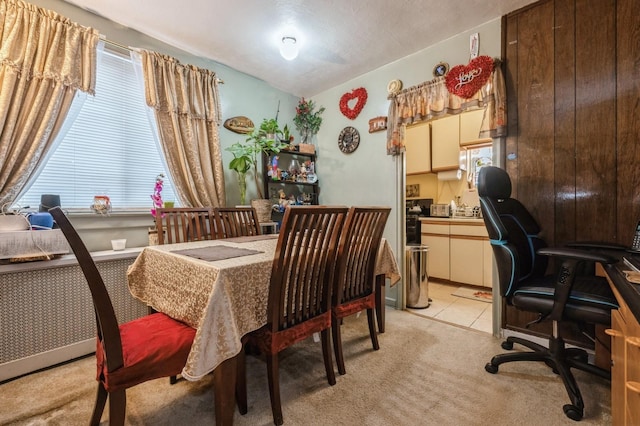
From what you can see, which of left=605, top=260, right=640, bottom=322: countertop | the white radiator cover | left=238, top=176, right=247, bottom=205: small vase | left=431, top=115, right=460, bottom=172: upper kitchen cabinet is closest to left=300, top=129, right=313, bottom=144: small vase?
left=238, top=176, right=247, bottom=205: small vase

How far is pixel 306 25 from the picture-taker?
7.93ft

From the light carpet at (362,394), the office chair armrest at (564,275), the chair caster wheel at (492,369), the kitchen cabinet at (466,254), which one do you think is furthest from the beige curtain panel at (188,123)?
the kitchen cabinet at (466,254)

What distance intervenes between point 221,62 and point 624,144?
11.5 ft

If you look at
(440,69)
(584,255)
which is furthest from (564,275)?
(440,69)

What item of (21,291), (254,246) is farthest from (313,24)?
(21,291)

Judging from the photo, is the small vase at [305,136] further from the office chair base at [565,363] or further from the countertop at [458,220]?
the office chair base at [565,363]

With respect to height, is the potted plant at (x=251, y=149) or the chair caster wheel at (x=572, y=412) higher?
the potted plant at (x=251, y=149)

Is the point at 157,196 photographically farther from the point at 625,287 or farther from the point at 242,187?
the point at 625,287

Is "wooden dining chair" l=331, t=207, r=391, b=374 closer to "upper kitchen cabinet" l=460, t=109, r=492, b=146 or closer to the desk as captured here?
the desk

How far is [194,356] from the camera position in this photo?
1.08m

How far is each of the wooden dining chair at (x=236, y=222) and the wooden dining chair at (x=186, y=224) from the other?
0.20 feet

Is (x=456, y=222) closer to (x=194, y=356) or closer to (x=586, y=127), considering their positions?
(x=586, y=127)

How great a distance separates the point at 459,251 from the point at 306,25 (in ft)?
10.4

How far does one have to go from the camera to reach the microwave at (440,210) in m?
4.25
